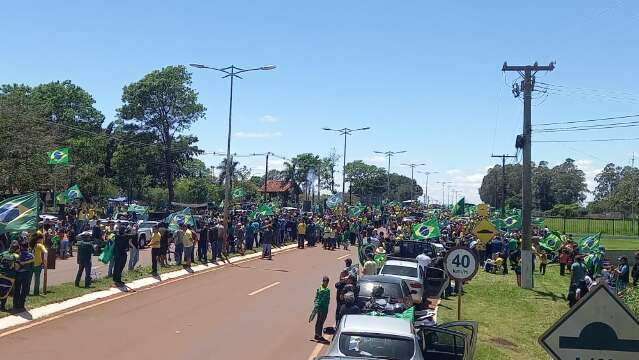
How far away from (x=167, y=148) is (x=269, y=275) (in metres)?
48.6

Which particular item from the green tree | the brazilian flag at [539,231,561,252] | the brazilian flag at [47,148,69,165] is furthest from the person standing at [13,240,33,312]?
the green tree

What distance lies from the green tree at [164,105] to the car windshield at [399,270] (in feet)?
176

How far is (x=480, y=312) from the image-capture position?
60.7ft

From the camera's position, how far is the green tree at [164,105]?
68750 mm

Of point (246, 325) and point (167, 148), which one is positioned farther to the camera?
point (167, 148)

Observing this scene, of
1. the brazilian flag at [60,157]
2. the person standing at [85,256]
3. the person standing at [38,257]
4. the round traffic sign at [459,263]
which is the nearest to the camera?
the round traffic sign at [459,263]

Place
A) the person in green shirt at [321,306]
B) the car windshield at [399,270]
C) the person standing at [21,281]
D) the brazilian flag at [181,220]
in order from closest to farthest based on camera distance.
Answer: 1. the person in green shirt at [321,306]
2. the person standing at [21,281]
3. the car windshield at [399,270]
4. the brazilian flag at [181,220]

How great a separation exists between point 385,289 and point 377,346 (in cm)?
594

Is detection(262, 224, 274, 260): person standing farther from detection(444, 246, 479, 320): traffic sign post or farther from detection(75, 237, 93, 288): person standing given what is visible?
detection(444, 246, 479, 320): traffic sign post

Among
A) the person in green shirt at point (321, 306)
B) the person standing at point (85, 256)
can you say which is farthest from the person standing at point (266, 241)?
the person in green shirt at point (321, 306)

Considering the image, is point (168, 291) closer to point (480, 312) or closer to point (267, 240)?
point (480, 312)

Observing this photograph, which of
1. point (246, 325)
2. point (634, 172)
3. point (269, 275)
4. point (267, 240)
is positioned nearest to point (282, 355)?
point (246, 325)

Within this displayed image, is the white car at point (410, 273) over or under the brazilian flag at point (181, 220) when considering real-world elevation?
under

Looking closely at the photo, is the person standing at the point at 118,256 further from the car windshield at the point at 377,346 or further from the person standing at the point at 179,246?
the car windshield at the point at 377,346
